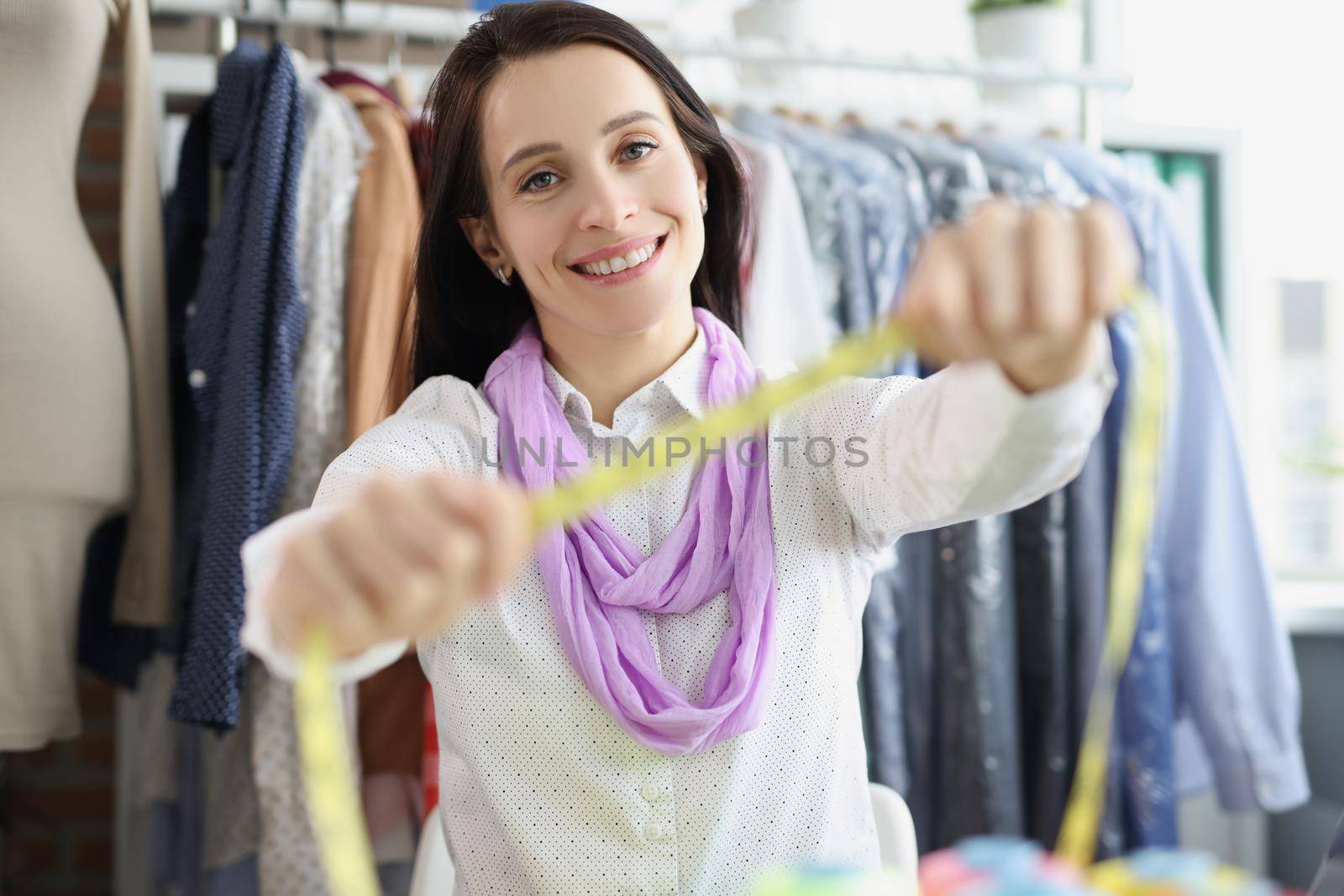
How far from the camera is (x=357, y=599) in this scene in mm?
509

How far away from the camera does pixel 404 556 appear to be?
492 mm

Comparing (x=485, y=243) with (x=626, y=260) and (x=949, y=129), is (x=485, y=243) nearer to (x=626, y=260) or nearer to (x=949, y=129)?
(x=626, y=260)

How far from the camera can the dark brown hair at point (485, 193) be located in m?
1.06

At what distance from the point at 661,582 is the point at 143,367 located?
804 mm

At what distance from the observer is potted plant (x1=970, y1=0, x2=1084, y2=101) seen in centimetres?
191

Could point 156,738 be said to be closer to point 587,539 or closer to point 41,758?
point 41,758

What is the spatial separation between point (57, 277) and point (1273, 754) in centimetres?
168

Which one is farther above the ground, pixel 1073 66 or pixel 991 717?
pixel 1073 66

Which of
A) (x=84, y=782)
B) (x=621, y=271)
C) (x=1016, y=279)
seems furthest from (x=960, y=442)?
(x=84, y=782)

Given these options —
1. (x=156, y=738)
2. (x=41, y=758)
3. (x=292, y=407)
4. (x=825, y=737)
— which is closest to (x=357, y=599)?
(x=825, y=737)

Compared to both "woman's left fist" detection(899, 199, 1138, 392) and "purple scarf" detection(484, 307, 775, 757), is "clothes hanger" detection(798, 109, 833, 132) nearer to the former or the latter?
"purple scarf" detection(484, 307, 775, 757)

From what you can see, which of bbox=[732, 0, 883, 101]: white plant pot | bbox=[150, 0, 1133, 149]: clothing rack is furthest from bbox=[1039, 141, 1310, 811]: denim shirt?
bbox=[732, 0, 883, 101]: white plant pot

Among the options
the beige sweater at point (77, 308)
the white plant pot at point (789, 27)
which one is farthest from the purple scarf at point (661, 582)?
the white plant pot at point (789, 27)

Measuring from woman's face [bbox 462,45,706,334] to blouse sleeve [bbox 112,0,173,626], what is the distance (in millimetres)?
622
